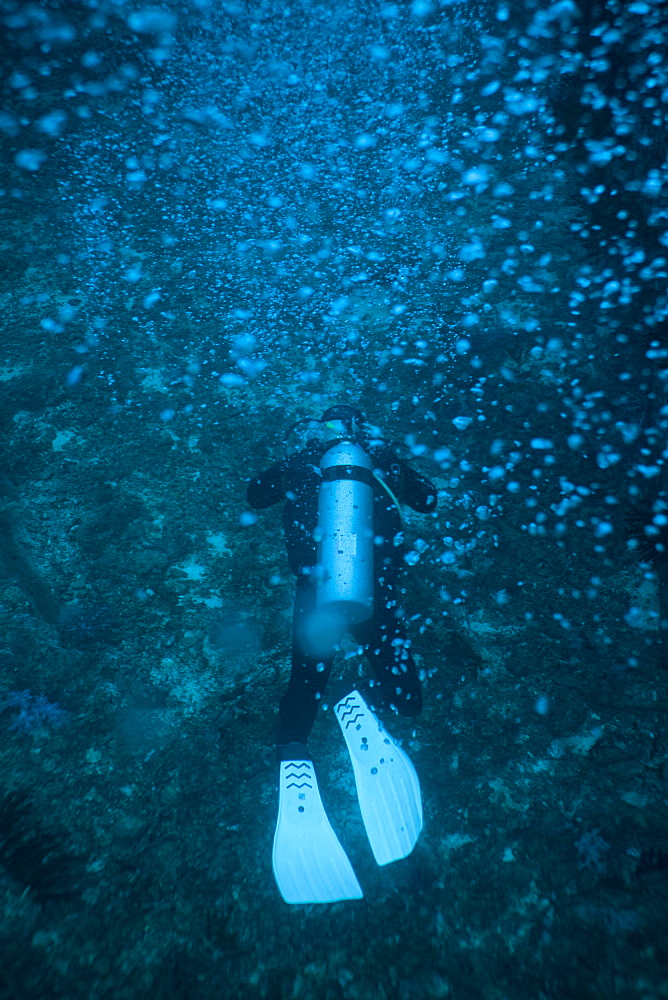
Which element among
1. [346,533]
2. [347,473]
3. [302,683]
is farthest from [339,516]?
[302,683]

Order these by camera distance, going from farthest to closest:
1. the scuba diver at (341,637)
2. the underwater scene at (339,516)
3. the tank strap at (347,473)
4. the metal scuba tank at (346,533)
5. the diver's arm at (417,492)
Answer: the diver's arm at (417,492), the tank strap at (347,473), the metal scuba tank at (346,533), the scuba diver at (341,637), the underwater scene at (339,516)

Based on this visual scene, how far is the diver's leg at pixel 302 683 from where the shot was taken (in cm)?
226

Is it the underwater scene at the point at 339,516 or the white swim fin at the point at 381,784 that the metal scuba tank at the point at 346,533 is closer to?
the underwater scene at the point at 339,516

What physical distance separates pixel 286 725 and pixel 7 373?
3127 mm

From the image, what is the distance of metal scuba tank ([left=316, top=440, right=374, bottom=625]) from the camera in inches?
89.0

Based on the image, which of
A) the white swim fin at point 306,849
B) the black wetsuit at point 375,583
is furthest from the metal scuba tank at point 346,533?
the white swim fin at point 306,849

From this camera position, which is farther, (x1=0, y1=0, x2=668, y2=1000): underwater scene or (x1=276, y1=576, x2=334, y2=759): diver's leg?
(x1=276, y1=576, x2=334, y2=759): diver's leg

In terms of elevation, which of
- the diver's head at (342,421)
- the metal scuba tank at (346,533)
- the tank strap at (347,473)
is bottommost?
the metal scuba tank at (346,533)

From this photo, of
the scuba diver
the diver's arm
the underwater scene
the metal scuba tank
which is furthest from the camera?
the diver's arm

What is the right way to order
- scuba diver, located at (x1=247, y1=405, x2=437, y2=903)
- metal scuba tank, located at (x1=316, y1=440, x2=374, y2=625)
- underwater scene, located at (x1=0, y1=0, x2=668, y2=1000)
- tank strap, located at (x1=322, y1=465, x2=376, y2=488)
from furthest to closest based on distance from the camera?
tank strap, located at (x1=322, y1=465, x2=376, y2=488), metal scuba tank, located at (x1=316, y1=440, x2=374, y2=625), scuba diver, located at (x1=247, y1=405, x2=437, y2=903), underwater scene, located at (x1=0, y1=0, x2=668, y2=1000)

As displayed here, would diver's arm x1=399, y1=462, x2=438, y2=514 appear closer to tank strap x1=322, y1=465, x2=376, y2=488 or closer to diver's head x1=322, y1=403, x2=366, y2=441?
tank strap x1=322, y1=465, x2=376, y2=488

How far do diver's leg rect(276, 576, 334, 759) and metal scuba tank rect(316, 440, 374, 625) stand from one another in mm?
151

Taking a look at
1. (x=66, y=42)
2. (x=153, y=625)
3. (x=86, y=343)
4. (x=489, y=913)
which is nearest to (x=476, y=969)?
(x=489, y=913)

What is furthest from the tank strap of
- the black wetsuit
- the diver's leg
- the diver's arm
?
the diver's leg
